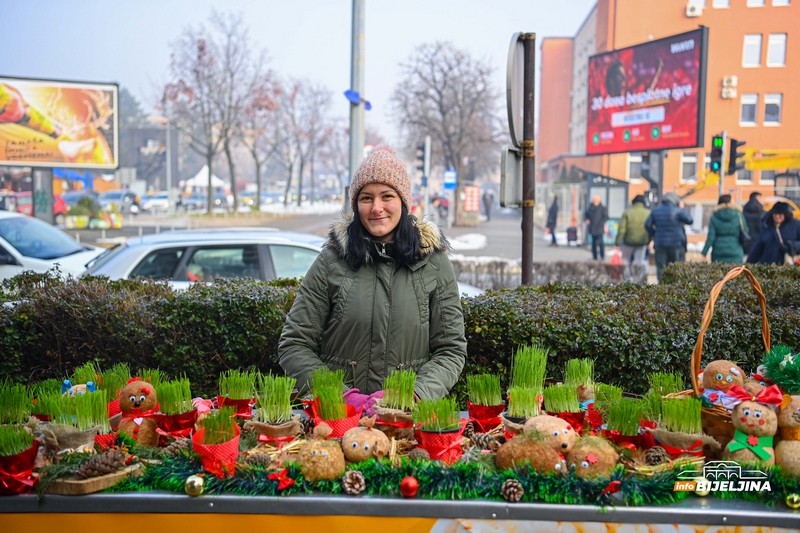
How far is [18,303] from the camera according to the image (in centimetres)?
491

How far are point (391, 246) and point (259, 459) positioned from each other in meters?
1.05

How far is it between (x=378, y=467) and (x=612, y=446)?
0.80 metres

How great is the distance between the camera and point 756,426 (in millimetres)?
2312

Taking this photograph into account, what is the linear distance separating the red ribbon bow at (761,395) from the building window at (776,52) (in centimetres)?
4473

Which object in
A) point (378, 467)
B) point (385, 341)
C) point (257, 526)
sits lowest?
point (257, 526)

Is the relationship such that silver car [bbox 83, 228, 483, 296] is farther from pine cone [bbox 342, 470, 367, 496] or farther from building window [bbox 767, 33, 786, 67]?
building window [bbox 767, 33, 786, 67]

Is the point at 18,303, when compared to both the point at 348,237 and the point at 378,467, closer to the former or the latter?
the point at 348,237

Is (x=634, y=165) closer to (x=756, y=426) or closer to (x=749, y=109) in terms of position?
(x=749, y=109)

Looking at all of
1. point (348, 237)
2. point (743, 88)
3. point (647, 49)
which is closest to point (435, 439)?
point (348, 237)

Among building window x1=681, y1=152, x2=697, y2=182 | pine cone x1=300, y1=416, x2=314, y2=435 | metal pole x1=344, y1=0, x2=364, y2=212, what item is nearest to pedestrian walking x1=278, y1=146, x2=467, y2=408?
pine cone x1=300, y1=416, x2=314, y2=435

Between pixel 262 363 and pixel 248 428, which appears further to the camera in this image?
pixel 262 363

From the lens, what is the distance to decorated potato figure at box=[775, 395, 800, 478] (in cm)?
230

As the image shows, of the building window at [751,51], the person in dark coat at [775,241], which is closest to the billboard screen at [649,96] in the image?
the person in dark coat at [775,241]

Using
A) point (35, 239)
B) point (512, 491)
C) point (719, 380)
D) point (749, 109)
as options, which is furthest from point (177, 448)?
point (749, 109)
